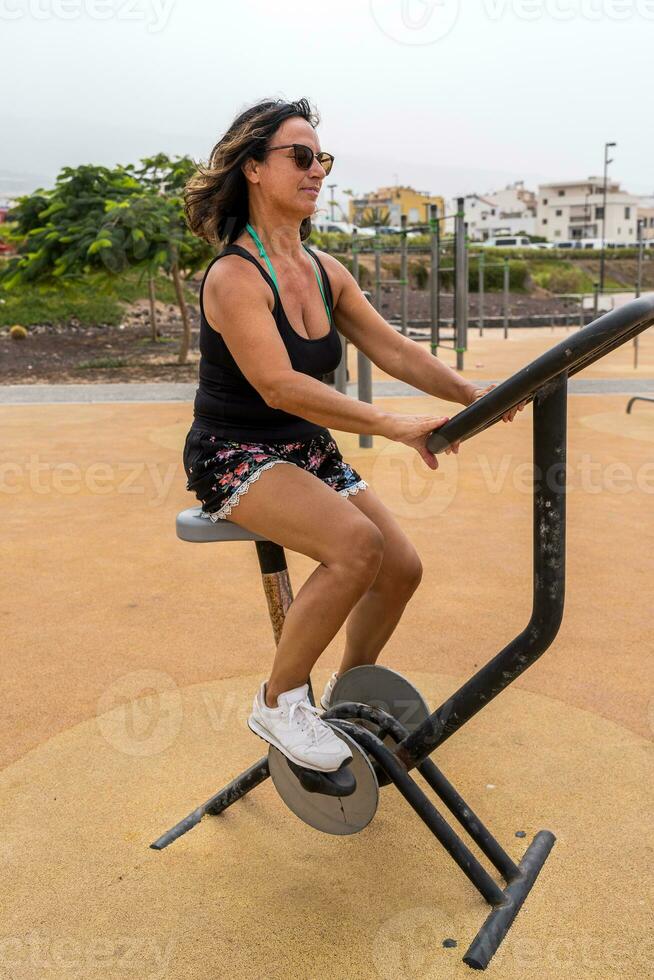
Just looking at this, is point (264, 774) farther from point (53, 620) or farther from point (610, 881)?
point (53, 620)

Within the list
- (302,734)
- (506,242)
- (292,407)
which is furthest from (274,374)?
(506,242)

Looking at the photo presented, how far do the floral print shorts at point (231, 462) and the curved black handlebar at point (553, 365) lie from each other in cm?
45

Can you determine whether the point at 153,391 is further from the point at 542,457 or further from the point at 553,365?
the point at 553,365

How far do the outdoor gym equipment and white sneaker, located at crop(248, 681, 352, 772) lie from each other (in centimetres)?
3

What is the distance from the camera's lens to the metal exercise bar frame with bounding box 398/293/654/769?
1587mm

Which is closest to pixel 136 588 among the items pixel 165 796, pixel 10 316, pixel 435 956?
pixel 165 796

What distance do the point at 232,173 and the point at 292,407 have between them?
62 centimetres

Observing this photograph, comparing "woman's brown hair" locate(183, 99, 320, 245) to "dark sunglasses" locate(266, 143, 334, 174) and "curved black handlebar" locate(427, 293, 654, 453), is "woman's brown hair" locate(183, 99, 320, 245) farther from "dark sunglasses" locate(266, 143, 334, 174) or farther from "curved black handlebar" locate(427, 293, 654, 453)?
"curved black handlebar" locate(427, 293, 654, 453)

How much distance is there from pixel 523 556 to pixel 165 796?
8.46 ft

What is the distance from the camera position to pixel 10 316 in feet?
71.5

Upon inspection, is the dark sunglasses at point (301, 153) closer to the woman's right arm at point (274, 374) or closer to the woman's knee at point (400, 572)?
the woman's right arm at point (274, 374)

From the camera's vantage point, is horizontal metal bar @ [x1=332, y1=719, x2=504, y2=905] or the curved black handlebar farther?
horizontal metal bar @ [x1=332, y1=719, x2=504, y2=905]

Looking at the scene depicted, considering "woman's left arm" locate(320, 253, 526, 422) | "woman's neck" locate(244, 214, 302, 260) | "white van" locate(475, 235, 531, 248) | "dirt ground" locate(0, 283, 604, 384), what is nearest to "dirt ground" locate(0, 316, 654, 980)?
"woman's left arm" locate(320, 253, 526, 422)

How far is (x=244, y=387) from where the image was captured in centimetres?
209
